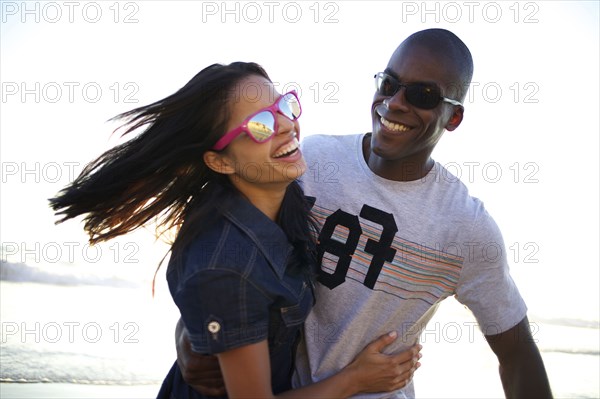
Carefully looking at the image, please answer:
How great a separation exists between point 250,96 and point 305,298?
801mm

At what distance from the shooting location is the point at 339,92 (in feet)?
45.8

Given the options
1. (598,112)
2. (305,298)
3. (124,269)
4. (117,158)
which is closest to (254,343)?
(305,298)

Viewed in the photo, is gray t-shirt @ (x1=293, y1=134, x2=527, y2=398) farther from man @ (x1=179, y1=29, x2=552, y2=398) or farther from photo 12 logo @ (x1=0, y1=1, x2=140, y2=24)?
photo 12 logo @ (x1=0, y1=1, x2=140, y2=24)

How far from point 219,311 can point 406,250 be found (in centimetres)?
100

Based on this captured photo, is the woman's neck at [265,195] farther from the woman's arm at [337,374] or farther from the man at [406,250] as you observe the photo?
the woman's arm at [337,374]

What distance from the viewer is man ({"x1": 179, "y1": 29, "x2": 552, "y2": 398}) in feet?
9.43

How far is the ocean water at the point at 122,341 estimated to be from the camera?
638 centimetres

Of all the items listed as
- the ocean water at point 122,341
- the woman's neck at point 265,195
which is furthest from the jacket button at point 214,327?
the ocean water at point 122,341

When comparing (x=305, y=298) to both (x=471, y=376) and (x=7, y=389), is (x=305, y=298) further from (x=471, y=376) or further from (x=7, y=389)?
(x=471, y=376)

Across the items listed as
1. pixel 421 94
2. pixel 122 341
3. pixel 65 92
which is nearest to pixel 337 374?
pixel 421 94

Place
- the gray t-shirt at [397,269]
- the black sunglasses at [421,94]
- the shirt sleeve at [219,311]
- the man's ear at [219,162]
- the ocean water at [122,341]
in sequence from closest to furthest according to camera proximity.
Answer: the shirt sleeve at [219,311] < the man's ear at [219,162] < the gray t-shirt at [397,269] < the black sunglasses at [421,94] < the ocean water at [122,341]

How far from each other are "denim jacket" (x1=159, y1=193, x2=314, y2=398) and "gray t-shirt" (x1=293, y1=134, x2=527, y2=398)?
0.97 ft

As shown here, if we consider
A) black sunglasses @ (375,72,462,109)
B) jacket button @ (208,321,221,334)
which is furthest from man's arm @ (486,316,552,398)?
jacket button @ (208,321,221,334)

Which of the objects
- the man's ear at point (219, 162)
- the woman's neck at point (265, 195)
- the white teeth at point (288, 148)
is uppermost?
the white teeth at point (288, 148)
